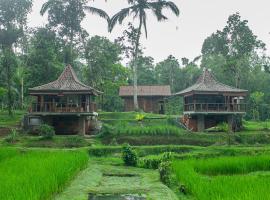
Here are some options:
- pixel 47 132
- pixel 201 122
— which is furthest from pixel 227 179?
pixel 201 122

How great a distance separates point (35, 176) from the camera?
10.0m

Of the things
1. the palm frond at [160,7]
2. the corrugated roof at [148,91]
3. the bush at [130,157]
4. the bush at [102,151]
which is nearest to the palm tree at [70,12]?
the palm frond at [160,7]

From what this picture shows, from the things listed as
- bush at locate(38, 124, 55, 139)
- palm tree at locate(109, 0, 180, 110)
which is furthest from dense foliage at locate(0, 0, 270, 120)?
bush at locate(38, 124, 55, 139)

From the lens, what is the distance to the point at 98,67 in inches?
1903

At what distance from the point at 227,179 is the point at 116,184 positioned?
458 centimetres

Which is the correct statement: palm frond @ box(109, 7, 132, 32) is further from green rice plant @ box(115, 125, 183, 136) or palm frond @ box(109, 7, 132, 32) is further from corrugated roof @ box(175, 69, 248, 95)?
green rice plant @ box(115, 125, 183, 136)

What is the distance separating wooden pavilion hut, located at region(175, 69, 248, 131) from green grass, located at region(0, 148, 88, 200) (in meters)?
20.4

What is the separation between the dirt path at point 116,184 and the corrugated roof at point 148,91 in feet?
97.2

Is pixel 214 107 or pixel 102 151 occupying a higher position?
pixel 214 107

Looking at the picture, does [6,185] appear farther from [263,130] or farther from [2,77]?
[2,77]

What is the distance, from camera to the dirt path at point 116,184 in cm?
1109

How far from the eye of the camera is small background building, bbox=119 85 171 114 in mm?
47250

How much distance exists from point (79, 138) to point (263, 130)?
15.3m

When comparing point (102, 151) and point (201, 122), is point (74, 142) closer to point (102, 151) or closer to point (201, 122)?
point (102, 151)
